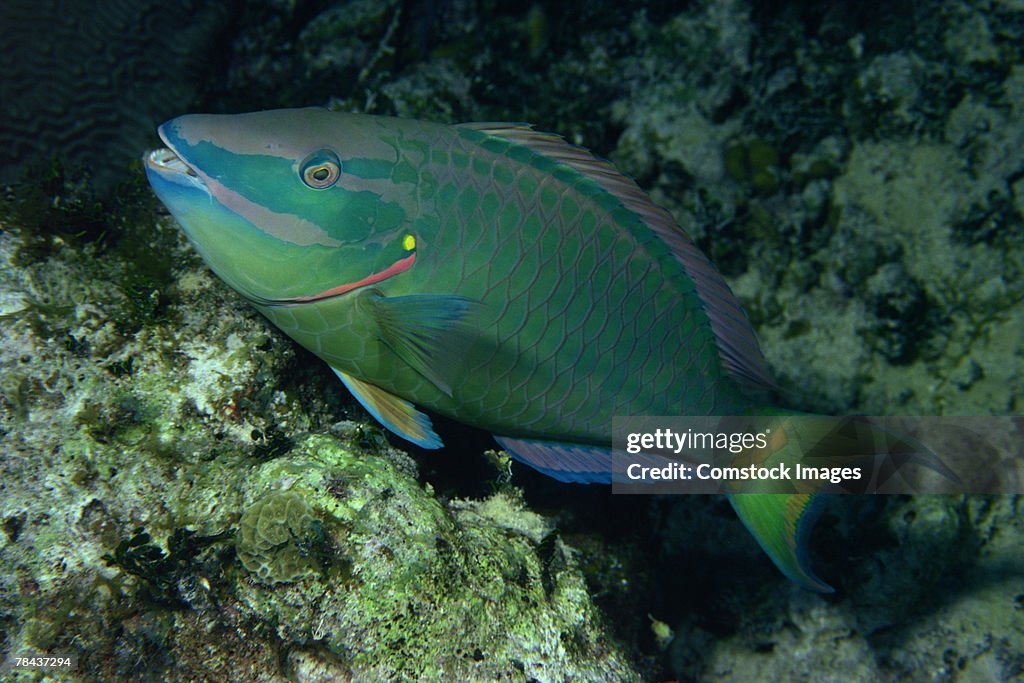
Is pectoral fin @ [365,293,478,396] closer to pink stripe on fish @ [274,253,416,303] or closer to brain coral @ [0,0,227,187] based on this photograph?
pink stripe on fish @ [274,253,416,303]

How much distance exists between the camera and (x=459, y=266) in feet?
6.68

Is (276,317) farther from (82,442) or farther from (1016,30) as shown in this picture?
(1016,30)

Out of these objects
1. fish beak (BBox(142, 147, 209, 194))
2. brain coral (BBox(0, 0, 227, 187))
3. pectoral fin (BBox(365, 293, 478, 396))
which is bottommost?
brain coral (BBox(0, 0, 227, 187))

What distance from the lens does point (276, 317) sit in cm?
205

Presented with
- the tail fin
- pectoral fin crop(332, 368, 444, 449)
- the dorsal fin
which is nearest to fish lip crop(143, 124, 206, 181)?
pectoral fin crop(332, 368, 444, 449)

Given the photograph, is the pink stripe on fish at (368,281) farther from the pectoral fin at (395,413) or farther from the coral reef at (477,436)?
the coral reef at (477,436)

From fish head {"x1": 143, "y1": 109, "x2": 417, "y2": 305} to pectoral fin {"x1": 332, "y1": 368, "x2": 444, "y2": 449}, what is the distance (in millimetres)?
389

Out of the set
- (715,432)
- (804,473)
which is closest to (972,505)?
(804,473)

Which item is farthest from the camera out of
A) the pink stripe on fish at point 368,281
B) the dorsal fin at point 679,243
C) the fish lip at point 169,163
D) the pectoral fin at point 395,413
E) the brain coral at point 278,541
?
the dorsal fin at point 679,243

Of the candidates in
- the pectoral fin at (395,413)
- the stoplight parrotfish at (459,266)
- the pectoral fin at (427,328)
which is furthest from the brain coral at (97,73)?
the pectoral fin at (427,328)

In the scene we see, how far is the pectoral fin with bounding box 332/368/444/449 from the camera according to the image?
211 centimetres

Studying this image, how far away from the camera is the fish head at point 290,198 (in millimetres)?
1836

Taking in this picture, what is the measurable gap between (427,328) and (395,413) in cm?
40

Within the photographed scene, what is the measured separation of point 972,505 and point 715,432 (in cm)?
222
